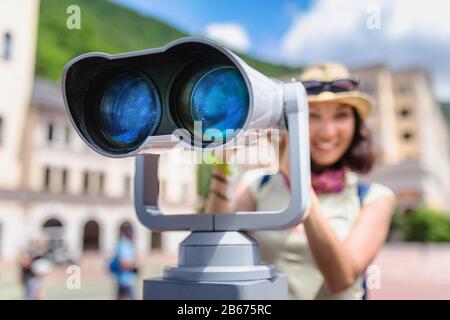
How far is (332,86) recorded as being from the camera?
1.78 m

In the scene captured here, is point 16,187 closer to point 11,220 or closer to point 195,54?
point 11,220

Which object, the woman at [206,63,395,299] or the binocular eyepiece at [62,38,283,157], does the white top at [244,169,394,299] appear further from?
the binocular eyepiece at [62,38,283,157]

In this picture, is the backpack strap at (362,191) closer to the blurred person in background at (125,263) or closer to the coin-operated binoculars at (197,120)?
the coin-operated binoculars at (197,120)

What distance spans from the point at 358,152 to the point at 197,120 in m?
0.98

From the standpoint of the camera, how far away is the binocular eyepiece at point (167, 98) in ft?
3.46

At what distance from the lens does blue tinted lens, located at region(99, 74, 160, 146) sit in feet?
3.77

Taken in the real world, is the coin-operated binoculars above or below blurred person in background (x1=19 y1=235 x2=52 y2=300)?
above

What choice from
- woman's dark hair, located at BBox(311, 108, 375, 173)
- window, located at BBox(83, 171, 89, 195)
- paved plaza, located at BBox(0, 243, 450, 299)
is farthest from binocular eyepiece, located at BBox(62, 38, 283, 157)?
window, located at BBox(83, 171, 89, 195)

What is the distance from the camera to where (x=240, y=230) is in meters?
1.21

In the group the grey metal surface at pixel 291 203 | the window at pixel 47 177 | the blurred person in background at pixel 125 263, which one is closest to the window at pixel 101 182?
the window at pixel 47 177

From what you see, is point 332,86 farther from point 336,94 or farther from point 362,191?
point 362,191

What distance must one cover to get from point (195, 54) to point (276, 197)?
80cm

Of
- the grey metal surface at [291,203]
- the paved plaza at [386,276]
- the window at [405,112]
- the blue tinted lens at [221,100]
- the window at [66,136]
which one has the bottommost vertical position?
the paved plaza at [386,276]
